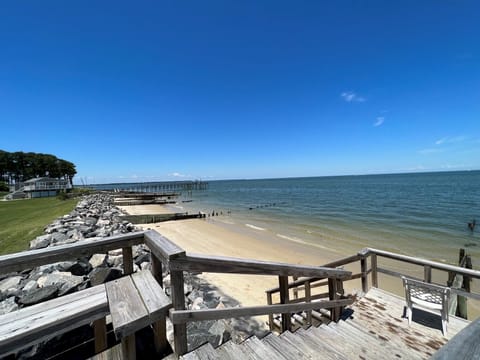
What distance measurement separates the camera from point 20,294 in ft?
10.3

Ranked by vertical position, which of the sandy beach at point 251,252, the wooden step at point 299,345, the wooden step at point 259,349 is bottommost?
the sandy beach at point 251,252

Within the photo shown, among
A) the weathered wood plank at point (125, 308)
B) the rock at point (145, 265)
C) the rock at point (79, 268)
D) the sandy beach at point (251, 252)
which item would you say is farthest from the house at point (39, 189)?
the weathered wood plank at point (125, 308)

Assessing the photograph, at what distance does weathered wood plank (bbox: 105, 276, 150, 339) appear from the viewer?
1456 mm

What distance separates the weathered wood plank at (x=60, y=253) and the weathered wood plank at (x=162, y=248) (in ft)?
0.84

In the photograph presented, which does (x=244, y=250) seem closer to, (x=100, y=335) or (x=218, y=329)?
(x=218, y=329)

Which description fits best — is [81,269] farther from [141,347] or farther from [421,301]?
[421,301]

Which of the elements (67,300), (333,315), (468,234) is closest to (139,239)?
(67,300)

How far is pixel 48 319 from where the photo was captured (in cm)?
156

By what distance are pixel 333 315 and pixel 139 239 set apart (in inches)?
135

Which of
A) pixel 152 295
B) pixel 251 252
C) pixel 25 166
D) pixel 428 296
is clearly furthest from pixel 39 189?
pixel 428 296

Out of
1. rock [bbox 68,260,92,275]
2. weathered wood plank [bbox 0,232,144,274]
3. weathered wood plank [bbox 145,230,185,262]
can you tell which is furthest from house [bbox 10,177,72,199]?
weathered wood plank [bbox 145,230,185,262]

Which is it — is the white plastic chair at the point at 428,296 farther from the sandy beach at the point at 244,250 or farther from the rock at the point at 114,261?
the rock at the point at 114,261

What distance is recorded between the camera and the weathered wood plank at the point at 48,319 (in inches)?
55.3

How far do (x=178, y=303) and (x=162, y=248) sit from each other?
444mm
